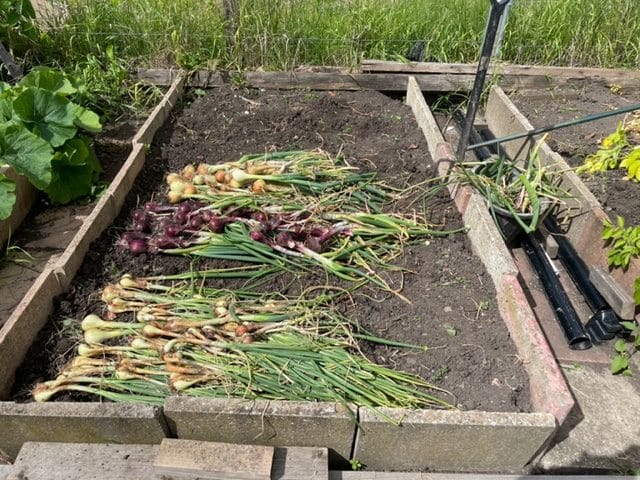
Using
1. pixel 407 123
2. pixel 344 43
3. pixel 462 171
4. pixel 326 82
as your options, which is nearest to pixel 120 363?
pixel 462 171

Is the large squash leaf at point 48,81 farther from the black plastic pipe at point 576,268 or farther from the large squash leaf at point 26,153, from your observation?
the black plastic pipe at point 576,268

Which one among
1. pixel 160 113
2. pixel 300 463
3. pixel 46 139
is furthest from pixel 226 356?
pixel 160 113

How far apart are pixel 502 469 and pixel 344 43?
4370 mm

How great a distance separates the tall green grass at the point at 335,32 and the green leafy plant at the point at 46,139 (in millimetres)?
1380

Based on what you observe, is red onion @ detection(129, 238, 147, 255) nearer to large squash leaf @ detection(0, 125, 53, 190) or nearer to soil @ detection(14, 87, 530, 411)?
soil @ detection(14, 87, 530, 411)

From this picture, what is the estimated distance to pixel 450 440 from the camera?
2029 mm

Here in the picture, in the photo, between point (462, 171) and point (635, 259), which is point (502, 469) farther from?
point (462, 171)

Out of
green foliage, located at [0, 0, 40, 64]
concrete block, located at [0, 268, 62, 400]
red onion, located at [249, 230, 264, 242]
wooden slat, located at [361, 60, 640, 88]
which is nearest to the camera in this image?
concrete block, located at [0, 268, 62, 400]

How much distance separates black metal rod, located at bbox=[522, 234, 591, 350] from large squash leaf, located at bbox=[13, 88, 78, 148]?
11.5 ft

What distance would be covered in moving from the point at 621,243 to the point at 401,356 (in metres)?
1.64

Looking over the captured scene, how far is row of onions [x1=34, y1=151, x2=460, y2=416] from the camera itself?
215 cm

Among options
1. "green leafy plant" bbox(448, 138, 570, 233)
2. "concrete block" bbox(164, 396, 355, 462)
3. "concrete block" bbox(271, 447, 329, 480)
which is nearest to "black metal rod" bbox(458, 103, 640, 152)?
"green leafy plant" bbox(448, 138, 570, 233)

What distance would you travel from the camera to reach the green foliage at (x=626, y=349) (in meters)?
2.70

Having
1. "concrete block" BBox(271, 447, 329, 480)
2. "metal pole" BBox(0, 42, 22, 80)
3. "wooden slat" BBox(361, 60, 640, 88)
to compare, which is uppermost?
"metal pole" BBox(0, 42, 22, 80)
